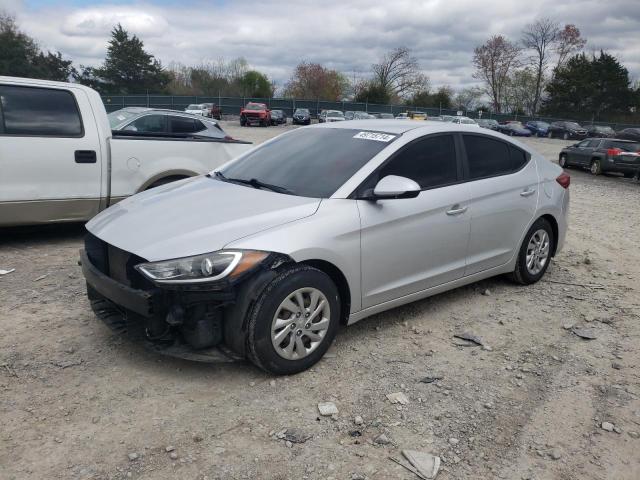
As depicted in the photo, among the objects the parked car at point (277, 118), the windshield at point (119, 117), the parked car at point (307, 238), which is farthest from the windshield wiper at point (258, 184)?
the parked car at point (277, 118)

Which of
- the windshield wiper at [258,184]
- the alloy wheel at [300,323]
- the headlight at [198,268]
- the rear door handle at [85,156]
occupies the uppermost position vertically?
the rear door handle at [85,156]

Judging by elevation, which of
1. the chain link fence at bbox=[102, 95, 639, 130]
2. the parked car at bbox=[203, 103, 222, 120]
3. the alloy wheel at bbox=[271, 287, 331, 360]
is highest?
the chain link fence at bbox=[102, 95, 639, 130]

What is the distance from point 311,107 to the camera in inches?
2215

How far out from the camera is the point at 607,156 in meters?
19.2

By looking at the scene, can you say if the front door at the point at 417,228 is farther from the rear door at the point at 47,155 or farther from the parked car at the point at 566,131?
the parked car at the point at 566,131

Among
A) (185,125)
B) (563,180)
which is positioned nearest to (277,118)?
(185,125)

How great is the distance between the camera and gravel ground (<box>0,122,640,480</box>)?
109 inches

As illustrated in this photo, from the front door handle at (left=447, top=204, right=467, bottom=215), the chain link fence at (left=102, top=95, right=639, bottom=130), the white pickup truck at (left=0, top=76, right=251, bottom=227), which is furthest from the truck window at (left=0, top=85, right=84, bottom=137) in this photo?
the chain link fence at (left=102, top=95, right=639, bottom=130)

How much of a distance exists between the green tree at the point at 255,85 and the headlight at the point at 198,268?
228 ft

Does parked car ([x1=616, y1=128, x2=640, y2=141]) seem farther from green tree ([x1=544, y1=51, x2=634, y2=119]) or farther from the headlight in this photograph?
the headlight

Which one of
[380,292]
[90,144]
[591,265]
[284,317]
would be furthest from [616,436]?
[90,144]

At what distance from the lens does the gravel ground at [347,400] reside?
2.76m

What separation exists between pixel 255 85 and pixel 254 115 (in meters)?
31.7

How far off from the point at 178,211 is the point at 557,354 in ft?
9.41
